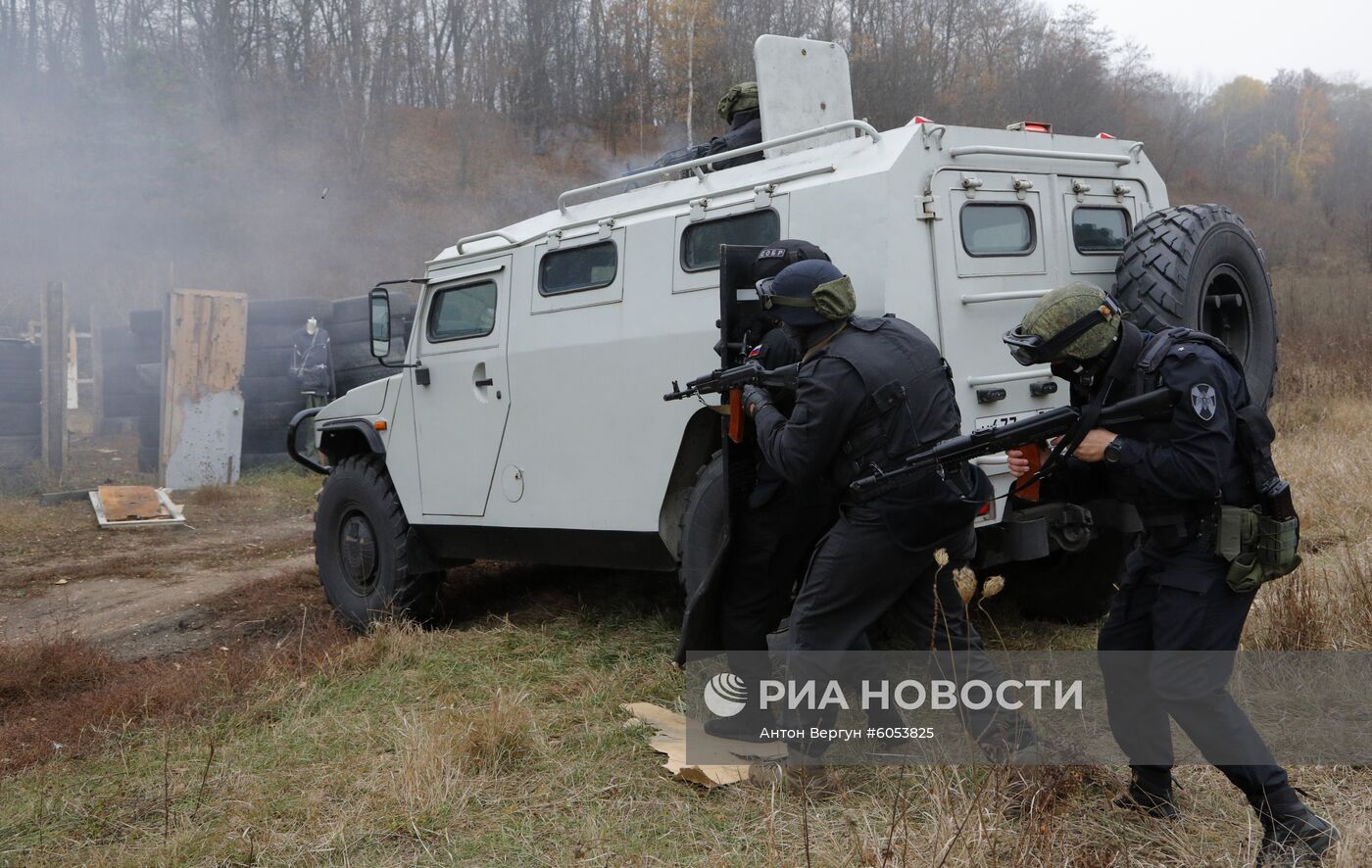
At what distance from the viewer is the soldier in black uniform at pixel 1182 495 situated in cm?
285

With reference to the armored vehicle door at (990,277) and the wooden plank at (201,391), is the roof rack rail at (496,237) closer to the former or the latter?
the armored vehicle door at (990,277)

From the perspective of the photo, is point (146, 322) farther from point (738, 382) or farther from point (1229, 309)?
point (1229, 309)

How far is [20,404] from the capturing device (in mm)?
12164

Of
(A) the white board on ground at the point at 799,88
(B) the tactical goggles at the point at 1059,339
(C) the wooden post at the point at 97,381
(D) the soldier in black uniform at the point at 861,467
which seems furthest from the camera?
(C) the wooden post at the point at 97,381

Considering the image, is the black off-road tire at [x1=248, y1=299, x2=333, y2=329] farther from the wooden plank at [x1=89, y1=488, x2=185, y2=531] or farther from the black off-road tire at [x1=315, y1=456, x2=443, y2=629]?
the black off-road tire at [x1=315, y1=456, x2=443, y2=629]

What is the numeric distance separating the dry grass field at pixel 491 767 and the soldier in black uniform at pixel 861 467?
0.41 m

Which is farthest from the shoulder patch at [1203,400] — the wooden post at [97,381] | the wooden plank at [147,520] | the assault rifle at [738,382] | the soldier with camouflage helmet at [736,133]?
the wooden post at [97,381]

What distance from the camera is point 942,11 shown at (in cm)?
3038

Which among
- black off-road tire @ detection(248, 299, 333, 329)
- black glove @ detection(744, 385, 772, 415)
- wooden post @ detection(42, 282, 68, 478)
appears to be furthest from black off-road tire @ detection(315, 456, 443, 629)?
black off-road tire @ detection(248, 299, 333, 329)

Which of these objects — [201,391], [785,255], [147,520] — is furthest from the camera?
[201,391]

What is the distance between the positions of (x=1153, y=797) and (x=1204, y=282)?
7.21ft

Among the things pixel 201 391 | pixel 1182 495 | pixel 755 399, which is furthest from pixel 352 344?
pixel 1182 495

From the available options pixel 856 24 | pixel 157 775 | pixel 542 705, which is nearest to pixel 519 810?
pixel 542 705

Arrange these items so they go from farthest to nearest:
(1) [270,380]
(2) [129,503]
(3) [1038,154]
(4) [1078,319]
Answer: (1) [270,380], (2) [129,503], (3) [1038,154], (4) [1078,319]
